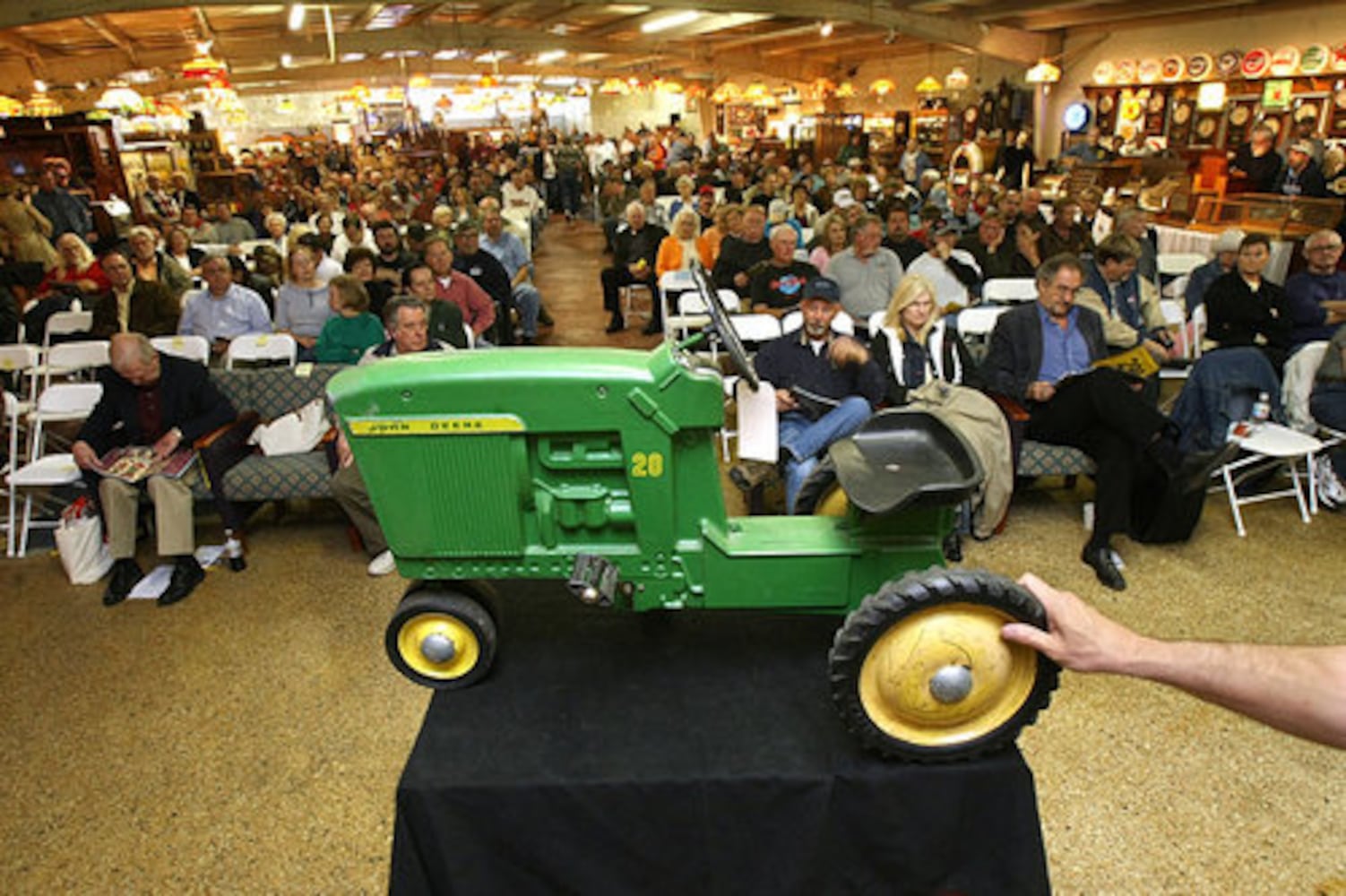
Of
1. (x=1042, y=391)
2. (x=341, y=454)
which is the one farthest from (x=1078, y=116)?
(x=341, y=454)

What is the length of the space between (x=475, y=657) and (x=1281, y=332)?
5.53 meters

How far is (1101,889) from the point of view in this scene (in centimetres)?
229

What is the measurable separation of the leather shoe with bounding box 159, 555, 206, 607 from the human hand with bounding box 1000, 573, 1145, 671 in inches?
152

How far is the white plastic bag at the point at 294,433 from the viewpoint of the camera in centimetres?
424

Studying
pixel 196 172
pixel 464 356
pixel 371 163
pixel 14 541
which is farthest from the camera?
pixel 371 163

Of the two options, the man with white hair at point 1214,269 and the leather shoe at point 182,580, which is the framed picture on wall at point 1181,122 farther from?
the leather shoe at point 182,580

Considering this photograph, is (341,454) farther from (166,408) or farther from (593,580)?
(593,580)

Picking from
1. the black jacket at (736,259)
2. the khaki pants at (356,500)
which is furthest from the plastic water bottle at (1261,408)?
the khaki pants at (356,500)

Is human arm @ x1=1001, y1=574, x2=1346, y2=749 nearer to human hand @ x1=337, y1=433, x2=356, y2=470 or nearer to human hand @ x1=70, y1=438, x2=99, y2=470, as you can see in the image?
human hand @ x1=337, y1=433, x2=356, y2=470

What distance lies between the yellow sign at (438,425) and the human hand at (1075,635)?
1123 mm

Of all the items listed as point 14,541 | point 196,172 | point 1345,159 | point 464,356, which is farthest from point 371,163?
point 464,356

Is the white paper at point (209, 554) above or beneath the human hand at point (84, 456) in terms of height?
beneath

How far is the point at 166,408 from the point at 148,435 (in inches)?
6.8

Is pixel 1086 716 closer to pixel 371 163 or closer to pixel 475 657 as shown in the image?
pixel 475 657
